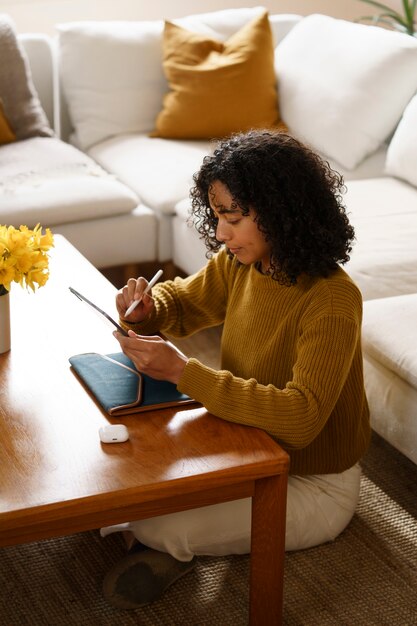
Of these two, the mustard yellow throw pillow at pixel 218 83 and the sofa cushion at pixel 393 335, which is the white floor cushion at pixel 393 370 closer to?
the sofa cushion at pixel 393 335

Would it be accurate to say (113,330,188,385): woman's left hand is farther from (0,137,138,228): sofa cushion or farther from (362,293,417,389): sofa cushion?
(0,137,138,228): sofa cushion

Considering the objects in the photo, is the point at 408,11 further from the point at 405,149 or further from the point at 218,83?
the point at 405,149

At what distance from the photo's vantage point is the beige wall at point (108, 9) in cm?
404

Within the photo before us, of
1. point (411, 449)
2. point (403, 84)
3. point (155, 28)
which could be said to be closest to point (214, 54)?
point (155, 28)

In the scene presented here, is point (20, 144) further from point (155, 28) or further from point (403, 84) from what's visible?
point (403, 84)

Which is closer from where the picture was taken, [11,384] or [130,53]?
[11,384]

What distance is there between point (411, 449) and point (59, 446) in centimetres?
85

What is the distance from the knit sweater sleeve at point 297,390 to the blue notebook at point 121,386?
0.21ft

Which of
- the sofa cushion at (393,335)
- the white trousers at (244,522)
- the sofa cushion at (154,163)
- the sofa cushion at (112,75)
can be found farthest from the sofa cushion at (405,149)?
the white trousers at (244,522)

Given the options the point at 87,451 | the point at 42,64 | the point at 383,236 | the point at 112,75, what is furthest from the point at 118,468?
the point at 42,64

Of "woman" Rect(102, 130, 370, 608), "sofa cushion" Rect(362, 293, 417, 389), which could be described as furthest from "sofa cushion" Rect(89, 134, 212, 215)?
"woman" Rect(102, 130, 370, 608)

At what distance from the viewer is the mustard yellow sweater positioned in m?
1.58

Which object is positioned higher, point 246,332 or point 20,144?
point 246,332

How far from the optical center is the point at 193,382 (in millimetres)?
1605
